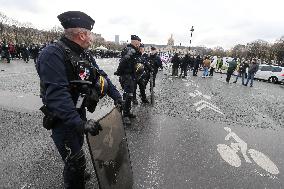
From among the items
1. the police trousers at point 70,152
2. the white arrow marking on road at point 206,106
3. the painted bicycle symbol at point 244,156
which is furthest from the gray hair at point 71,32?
the white arrow marking on road at point 206,106

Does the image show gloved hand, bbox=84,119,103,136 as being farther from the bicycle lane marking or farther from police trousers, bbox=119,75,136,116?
police trousers, bbox=119,75,136,116

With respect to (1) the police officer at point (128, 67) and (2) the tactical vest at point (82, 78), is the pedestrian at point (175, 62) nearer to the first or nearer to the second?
(1) the police officer at point (128, 67)

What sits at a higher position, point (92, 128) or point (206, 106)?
point (92, 128)

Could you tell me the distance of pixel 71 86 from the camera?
2969mm

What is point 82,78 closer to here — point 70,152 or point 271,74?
point 70,152

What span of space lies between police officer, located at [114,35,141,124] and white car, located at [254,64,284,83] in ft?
80.9

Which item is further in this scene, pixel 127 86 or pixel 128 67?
pixel 127 86

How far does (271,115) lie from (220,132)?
166 inches

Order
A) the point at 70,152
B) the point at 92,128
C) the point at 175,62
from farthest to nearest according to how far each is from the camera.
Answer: the point at 175,62 → the point at 70,152 → the point at 92,128

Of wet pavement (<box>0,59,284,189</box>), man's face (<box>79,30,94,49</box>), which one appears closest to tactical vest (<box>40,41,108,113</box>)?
man's face (<box>79,30,94,49</box>)

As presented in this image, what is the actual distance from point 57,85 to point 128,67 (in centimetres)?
462

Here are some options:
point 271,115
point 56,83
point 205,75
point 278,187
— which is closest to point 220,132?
point 278,187

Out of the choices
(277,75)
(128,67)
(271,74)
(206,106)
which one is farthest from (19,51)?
(128,67)

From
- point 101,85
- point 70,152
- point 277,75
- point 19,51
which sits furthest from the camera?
point 19,51
